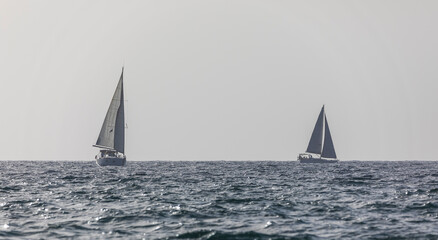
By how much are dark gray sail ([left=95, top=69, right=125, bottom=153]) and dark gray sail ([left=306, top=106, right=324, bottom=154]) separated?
5376 centimetres

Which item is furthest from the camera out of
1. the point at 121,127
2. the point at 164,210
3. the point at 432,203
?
the point at 121,127

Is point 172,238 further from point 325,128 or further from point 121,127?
point 325,128

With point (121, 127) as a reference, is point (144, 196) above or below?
below

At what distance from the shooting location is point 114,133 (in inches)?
4033

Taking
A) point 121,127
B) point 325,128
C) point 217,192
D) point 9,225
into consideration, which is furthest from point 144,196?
point 325,128

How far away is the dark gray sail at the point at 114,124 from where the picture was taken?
333 ft

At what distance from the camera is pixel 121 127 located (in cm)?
10262

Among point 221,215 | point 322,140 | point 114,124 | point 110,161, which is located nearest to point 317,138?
point 322,140

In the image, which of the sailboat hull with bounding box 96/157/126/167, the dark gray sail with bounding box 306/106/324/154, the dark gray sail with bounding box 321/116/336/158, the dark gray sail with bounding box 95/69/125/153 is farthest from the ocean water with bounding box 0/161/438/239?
the dark gray sail with bounding box 321/116/336/158

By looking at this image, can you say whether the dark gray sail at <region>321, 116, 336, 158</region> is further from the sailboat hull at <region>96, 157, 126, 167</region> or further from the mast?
the sailboat hull at <region>96, 157, 126, 167</region>

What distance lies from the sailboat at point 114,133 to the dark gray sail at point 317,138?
52672 millimetres

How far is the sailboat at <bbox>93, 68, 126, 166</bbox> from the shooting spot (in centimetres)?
10150

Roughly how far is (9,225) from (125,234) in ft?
16.6

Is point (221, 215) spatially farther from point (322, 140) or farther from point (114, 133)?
point (322, 140)
